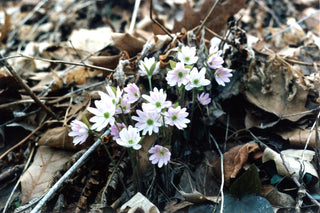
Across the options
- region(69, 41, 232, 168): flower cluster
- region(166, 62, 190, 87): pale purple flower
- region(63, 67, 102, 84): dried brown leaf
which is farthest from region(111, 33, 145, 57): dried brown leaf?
region(166, 62, 190, 87): pale purple flower

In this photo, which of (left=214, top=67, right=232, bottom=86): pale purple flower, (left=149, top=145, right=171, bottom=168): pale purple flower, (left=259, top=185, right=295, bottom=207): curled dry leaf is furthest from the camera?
(left=214, top=67, right=232, bottom=86): pale purple flower

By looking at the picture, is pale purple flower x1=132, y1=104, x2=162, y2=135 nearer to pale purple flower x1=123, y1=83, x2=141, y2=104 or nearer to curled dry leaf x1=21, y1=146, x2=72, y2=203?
pale purple flower x1=123, y1=83, x2=141, y2=104

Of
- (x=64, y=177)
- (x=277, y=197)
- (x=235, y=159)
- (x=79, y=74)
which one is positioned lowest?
(x=277, y=197)

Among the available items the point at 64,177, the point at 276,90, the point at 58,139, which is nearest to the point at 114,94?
the point at 64,177

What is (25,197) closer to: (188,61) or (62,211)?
(62,211)

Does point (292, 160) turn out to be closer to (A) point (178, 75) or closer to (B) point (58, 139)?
(A) point (178, 75)

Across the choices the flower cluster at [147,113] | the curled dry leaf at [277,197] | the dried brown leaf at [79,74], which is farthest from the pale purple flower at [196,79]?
the dried brown leaf at [79,74]

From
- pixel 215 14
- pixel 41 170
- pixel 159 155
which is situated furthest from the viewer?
pixel 215 14

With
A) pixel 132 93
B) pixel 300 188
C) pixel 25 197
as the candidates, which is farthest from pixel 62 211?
pixel 300 188
